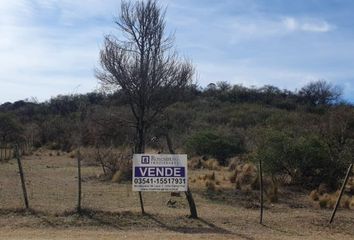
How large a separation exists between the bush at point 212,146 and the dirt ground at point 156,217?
599 inches

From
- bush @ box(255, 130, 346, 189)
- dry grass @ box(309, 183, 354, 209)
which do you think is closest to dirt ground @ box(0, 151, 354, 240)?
dry grass @ box(309, 183, 354, 209)

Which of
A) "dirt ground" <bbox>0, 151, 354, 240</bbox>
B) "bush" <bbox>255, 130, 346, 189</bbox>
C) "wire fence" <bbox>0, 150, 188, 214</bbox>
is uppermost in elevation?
"bush" <bbox>255, 130, 346, 189</bbox>

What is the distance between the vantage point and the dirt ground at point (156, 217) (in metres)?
11.9

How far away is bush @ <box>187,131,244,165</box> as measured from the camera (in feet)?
111

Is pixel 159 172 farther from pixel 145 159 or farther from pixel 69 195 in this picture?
pixel 69 195

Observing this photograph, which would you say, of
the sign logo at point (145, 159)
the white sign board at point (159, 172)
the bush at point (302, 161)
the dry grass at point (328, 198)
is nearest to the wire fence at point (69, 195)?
the white sign board at point (159, 172)

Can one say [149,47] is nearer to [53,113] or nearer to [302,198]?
[302,198]

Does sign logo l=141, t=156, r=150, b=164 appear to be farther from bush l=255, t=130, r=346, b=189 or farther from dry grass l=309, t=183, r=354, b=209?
bush l=255, t=130, r=346, b=189

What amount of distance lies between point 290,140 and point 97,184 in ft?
22.6

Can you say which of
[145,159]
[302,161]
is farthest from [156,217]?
[302,161]

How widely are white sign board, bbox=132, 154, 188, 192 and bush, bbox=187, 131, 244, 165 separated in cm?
1945

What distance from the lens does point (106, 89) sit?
82.0ft

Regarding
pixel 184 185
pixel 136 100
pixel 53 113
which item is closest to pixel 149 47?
pixel 136 100

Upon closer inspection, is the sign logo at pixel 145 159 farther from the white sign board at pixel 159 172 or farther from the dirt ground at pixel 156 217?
the dirt ground at pixel 156 217
